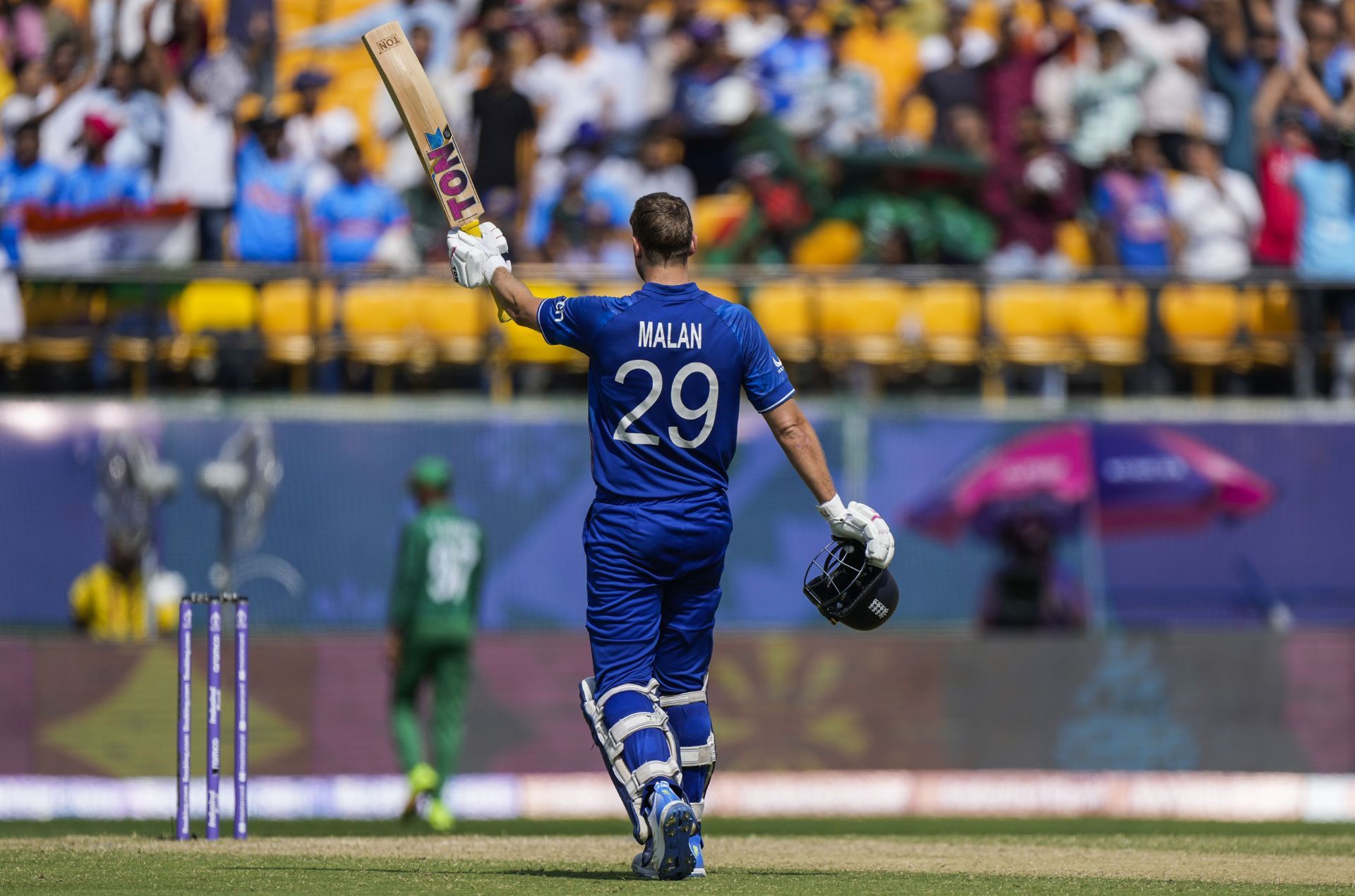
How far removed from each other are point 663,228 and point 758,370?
1.75 ft

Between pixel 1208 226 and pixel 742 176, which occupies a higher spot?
pixel 742 176

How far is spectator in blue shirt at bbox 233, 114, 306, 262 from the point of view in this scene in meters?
15.1

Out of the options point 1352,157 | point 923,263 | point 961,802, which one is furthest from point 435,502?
point 1352,157

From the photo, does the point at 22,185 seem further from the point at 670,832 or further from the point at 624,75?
the point at 670,832

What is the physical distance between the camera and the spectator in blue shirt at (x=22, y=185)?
14953 millimetres

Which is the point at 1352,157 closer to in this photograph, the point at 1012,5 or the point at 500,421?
the point at 1012,5

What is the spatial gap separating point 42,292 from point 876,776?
6773mm

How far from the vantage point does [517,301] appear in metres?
6.39

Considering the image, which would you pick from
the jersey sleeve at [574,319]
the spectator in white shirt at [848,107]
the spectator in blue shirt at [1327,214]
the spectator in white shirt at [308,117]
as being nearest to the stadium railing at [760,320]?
the spectator in blue shirt at [1327,214]

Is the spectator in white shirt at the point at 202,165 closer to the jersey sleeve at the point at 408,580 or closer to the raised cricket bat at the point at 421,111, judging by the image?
the jersey sleeve at the point at 408,580

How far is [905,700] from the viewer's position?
12906mm

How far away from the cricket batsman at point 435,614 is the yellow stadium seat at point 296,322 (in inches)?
144

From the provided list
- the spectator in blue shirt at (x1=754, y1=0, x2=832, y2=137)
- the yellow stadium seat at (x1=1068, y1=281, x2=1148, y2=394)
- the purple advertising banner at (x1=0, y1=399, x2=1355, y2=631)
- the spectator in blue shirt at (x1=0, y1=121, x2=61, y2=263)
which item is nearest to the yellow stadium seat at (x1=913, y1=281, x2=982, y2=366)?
the yellow stadium seat at (x1=1068, y1=281, x2=1148, y2=394)

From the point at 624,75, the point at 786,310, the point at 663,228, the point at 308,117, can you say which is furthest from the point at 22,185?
the point at 663,228
